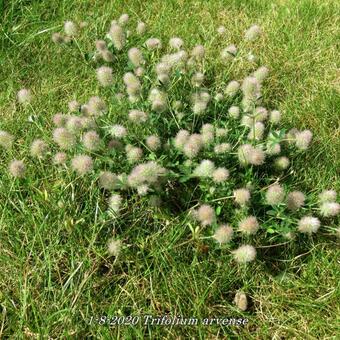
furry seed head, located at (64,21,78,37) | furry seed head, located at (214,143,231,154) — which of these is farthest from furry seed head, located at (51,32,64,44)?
furry seed head, located at (214,143,231,154)

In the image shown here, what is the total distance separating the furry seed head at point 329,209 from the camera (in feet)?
6.22

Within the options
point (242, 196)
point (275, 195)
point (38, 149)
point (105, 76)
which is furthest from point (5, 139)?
point (275, 195)

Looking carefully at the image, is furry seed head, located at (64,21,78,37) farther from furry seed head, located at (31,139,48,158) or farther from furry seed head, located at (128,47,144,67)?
furry seed head, located at (31,139,48,158)

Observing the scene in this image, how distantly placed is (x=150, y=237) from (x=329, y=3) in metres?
1.99

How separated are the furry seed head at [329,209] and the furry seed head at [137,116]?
2.55 ft

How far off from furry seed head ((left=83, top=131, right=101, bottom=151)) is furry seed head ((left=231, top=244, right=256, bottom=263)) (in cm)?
66

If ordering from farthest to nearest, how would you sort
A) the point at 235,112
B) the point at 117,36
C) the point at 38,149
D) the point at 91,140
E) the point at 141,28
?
the point at 141,28 < the point at 117,36 < the point at 235,112 < the point at 38,149 < the point at 91,140

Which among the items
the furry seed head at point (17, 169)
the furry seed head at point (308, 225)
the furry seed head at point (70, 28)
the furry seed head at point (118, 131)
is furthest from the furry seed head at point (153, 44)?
the furry seed head at point (308, 225)

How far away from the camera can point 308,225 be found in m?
1.85

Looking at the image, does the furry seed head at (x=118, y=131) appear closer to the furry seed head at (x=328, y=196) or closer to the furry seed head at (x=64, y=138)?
the furry seed head at (x=64, y=138)

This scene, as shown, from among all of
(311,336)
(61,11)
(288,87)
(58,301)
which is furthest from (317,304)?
(61,11)

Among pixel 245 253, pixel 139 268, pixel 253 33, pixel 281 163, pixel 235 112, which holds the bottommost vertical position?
pixel 139 268

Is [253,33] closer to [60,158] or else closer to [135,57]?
[135,57]

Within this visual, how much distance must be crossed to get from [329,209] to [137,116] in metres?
0.82
